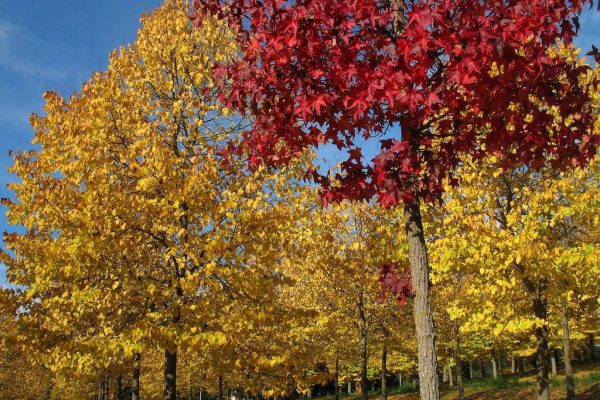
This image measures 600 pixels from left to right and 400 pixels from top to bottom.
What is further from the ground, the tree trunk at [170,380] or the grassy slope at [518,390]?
the tree trunk at [170,380]

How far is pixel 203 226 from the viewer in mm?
7961

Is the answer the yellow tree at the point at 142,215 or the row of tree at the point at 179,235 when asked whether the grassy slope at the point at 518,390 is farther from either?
the yellow tree at the point at 142,215

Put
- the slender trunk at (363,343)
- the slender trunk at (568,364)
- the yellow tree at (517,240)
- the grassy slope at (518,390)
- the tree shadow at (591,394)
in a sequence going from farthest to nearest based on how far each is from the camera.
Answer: the grassy slope at (518,390) < the tree shadow at (591,394) < the slender trunk at (363,343) < the slender trunk at (568,364) < the yellow tree at (517,240)

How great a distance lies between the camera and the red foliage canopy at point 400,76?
3.06 metres

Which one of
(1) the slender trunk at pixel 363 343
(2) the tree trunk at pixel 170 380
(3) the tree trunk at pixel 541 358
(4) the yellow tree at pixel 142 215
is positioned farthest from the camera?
(1) the slender trunk at pixel 363 343

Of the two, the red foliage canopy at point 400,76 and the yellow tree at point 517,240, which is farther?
the yellow tree at point 517,240

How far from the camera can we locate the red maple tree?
307cm

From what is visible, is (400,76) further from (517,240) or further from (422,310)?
(517,240)

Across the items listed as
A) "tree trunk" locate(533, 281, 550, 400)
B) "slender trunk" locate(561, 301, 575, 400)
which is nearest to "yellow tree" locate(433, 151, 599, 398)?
"tree trunk" locate(533, 281, 550, 400)

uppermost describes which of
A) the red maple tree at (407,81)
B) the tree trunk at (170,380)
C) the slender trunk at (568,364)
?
the red maple tree at (407,81)

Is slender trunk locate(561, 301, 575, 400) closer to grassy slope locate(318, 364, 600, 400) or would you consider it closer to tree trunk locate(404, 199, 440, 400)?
grassy slope locate(318, 364, 600, 400)

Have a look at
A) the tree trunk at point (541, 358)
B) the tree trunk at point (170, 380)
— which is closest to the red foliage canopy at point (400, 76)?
the tree trunk at point (170, 380)

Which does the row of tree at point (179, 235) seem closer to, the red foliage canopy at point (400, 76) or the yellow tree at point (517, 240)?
the yellow tree at point (517, 240)

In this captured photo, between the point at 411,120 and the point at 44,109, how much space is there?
8.37m
